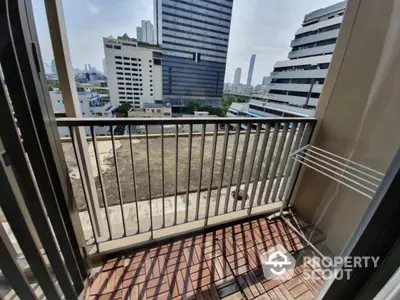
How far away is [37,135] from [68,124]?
246mm

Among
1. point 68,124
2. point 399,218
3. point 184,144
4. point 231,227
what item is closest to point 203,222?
point 231,227

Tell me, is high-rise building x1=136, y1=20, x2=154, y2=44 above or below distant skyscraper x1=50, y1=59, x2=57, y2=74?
above

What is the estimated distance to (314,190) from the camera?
72.1 inches

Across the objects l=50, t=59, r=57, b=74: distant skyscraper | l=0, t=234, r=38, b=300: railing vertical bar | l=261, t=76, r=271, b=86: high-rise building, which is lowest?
l=0, t=234, r=38, b=300: railing vertical bar

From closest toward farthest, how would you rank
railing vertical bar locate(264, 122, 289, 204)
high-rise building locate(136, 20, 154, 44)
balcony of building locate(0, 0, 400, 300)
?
balcony of building locate(0, 0, 400, 300), railing vertical bar locate(264, 122, 289, 204), high-rise building locate(136, 20, 154, 44)

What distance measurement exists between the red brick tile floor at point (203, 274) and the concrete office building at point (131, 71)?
5311 millimetres

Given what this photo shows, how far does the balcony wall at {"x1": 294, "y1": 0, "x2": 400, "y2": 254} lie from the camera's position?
3.98ft

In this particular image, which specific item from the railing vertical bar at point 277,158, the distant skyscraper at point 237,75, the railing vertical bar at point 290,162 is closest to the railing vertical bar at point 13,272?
the railing vertical bar at point 277,158

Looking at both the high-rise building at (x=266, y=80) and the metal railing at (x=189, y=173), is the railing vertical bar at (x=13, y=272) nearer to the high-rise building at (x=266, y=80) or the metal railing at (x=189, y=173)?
the metal railing at (x=189, y=173)

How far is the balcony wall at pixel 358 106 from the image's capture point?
1.21 meters

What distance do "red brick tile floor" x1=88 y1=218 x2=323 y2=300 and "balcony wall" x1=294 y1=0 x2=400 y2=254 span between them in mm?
485

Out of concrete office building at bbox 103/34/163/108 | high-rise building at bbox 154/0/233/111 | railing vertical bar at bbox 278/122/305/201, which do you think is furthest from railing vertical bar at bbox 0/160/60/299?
high-rise building at bbox 154/0/233/111

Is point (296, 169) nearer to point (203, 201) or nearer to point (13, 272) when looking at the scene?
point (203, 201)

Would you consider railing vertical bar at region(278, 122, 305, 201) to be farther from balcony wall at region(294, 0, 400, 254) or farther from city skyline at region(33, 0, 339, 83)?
city skyline at region(33, 0, 339, 83)
